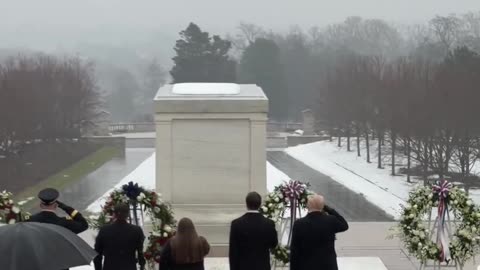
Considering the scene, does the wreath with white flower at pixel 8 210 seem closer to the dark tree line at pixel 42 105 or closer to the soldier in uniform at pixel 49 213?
the soldier in uniform at pixel 49 213

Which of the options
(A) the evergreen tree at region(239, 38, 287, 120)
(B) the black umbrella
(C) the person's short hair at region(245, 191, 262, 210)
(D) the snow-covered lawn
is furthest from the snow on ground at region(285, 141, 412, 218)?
(A) the evergreen tree at region(239, 38, 287, 120)

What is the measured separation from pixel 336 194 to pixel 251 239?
61.4ft

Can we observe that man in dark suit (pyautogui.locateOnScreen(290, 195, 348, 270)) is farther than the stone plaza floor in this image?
No

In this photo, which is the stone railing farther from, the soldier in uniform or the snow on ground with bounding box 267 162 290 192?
the soldier in uniform

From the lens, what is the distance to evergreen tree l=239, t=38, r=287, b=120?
2773 inches

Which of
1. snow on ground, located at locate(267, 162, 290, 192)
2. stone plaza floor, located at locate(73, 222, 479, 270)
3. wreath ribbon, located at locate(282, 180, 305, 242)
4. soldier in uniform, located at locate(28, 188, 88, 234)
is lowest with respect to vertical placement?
snow on ground, located at locate(267, 162, 290, 192)

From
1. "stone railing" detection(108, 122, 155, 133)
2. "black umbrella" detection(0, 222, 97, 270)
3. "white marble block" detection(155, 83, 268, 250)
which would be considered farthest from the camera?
"stone railing" detection(108, 122, 155, 133)

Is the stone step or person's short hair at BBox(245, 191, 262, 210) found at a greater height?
person's short hair at BBox(245, 191, 262, 210)

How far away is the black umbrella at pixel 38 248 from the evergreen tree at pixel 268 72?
213ft

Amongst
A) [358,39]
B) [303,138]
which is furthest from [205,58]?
[358,39]

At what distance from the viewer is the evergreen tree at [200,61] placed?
2510 inches

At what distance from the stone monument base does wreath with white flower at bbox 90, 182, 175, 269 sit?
1.91 metres

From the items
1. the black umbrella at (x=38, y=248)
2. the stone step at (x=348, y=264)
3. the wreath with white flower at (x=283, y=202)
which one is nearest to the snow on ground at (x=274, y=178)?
the stone step at (x=348, y=264)

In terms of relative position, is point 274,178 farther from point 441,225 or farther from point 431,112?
point 441,225
